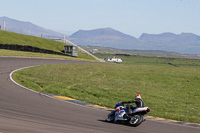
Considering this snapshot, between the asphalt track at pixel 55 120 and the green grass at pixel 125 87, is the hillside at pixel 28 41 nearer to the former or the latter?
the green grass at pixel 125 87

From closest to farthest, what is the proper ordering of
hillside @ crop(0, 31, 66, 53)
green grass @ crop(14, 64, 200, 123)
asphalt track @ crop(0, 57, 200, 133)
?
1. asphalt track @ crop(0, 57, 200, 133)
2. green grass @ crop(14, 64, 200, 123)
3. hillside @ crop(0, 31, 66, 53)

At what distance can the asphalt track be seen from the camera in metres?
10.3

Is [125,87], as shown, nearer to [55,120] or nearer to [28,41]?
[55,120]

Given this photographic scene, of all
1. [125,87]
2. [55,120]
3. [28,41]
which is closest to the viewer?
[55,120]

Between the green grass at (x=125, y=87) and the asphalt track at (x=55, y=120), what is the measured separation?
9.76 feet

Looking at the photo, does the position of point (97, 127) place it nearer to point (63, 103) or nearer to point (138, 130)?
point (138, 130)

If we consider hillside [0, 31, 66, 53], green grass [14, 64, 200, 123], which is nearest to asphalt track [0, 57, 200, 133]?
green grass [14, 64, 200, 123]

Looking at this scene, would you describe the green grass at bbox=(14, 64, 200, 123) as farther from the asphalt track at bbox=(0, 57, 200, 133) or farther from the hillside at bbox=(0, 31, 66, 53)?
the hillside at bbox=(0, 31, 66, 53)

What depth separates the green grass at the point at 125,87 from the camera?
1903cm

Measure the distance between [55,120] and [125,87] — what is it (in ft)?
46.4

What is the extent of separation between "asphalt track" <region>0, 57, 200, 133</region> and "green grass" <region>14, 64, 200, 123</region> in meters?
2.97

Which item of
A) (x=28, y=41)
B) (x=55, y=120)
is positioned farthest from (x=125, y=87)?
(x=28, y=41)

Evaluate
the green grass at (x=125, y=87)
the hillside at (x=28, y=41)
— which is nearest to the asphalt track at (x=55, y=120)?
the green grass at (x=125, y=87)

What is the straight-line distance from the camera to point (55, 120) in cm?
1186
